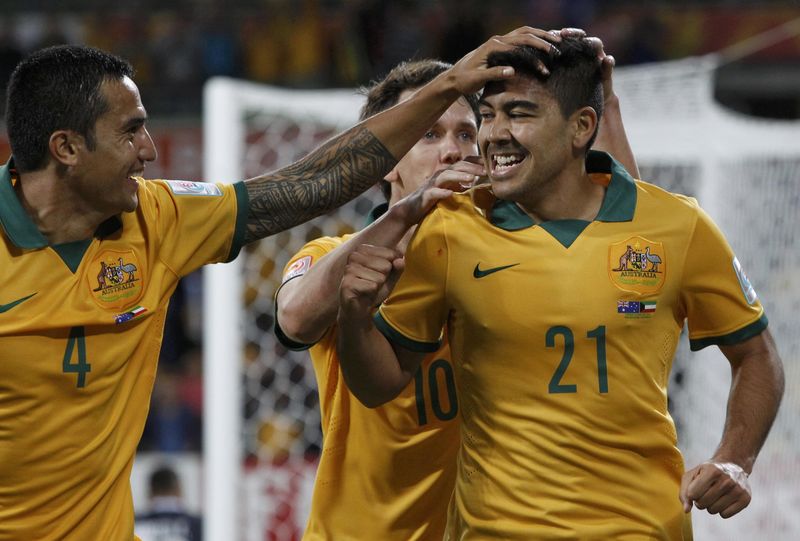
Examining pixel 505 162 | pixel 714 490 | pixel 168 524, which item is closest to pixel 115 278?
pixel 505 162

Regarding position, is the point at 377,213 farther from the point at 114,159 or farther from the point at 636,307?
the point at 636,307

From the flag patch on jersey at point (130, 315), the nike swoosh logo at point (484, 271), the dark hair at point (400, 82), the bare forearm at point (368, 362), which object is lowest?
the bare forearm at point (368, 362)

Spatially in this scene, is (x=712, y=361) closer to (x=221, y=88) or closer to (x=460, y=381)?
(x=221, y=88)

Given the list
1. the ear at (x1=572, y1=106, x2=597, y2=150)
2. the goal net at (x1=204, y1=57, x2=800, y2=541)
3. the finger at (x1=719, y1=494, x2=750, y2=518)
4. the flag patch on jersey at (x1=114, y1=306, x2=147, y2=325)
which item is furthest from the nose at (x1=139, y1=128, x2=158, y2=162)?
the goal net at (x1=204, y1=57, x2=800, y2=541)

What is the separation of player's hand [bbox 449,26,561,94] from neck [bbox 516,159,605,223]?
25cm

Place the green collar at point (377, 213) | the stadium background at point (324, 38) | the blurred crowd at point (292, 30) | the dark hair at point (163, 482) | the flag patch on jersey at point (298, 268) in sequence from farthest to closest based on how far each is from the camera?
the blurred crowd at point (292, 30) < the stadium background at point (324, 38) < the dark hair at point (163, 482) < the green collar at point (377, 213) < the flag patch on jersey at point (298, 268)

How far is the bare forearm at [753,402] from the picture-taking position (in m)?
2.64

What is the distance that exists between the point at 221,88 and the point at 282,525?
2.21 metres

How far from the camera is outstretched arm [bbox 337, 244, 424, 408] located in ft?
8.31

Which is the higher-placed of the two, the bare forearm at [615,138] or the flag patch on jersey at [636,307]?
the bare forearm at [615,138]

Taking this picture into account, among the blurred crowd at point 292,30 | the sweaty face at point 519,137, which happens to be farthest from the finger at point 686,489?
the blurred crowd at point 292,30

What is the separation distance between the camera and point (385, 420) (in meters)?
3.08

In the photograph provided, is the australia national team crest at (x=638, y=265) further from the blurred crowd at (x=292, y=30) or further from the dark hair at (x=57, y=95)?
the blurred crowd at (x=292, y=30)

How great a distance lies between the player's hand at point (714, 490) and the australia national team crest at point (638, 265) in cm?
40
